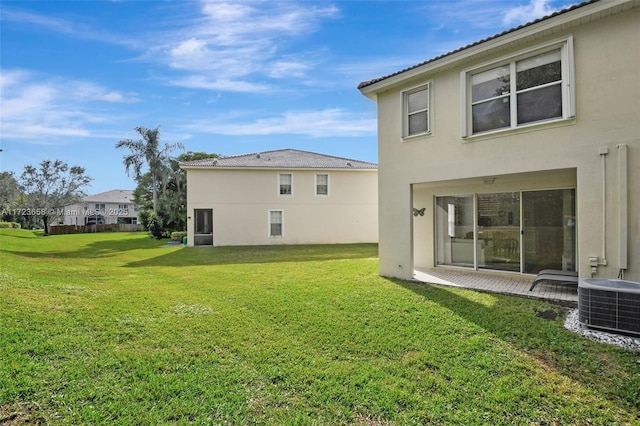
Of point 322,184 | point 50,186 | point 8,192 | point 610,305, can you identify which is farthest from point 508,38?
point 8,192

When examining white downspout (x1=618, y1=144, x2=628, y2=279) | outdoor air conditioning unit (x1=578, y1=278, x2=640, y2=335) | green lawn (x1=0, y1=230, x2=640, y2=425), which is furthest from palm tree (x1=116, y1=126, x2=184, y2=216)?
outdoor air conditioning unit (x1=578, y1=278, x2=640, y2=335)

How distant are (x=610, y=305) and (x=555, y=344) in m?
1.32

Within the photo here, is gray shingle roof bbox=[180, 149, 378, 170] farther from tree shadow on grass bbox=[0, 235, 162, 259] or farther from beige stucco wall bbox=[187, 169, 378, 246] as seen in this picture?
tree shadow on grass bbox=[0, 235, 162, 259]

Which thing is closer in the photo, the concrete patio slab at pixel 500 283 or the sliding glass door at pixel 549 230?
the concrete patio slab at pixel 500 283

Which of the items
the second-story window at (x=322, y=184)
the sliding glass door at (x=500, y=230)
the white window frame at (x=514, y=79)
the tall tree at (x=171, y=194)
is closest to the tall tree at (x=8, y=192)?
the tall tree at (x=171, y=194)

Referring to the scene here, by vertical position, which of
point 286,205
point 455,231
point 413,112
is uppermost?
point 413,112

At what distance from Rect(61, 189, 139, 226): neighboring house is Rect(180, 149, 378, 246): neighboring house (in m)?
37.7

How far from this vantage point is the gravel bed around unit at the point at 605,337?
4719mm

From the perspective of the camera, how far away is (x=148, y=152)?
99.6 feet

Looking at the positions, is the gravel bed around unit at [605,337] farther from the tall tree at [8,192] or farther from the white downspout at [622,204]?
the tall tree at [8,192]

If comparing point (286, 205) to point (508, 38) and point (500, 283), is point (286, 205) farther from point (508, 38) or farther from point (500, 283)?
point (508, 38)

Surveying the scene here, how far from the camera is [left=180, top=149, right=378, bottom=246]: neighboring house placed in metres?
21.5

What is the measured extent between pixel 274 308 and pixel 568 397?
476cm

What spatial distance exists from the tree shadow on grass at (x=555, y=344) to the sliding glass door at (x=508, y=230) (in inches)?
111
